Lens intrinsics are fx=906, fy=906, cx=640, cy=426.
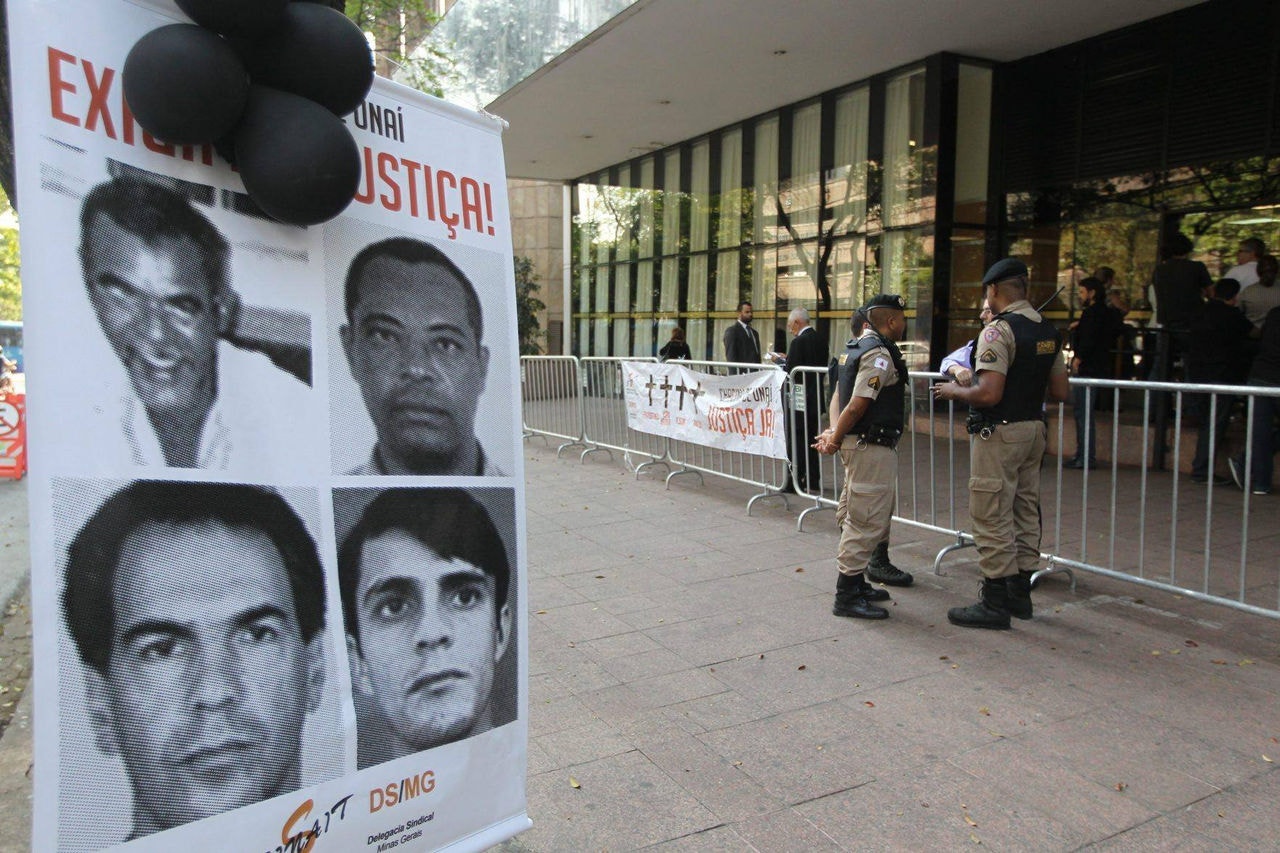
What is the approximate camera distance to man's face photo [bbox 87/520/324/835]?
172 cm

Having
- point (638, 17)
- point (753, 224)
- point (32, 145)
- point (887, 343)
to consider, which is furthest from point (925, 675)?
point (753, 224)

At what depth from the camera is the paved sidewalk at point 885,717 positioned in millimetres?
3152

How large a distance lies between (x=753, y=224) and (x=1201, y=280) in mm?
8411

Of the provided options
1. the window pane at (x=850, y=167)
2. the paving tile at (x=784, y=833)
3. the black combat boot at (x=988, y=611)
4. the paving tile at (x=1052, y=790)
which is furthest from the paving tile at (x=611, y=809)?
the window pane at (x=850, y=167)

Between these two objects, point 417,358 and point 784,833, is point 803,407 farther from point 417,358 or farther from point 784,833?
point 417,358

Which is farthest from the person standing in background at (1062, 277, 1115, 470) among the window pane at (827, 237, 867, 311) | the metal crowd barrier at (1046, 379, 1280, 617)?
the window pane at (827, 237, 867, 311)

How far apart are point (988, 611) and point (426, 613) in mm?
3849

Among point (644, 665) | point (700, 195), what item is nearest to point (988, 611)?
point (644, 665)

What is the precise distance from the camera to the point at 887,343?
17.4 feet

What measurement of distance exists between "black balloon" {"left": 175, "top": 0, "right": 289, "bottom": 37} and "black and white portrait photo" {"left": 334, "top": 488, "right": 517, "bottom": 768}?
1007 millimetres

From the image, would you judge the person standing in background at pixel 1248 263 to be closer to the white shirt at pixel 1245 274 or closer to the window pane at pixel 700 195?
the white shirt at pixel 1245 274

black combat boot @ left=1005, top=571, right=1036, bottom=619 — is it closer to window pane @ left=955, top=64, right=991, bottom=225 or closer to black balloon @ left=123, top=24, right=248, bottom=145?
black balloon @ left=123, top=24, right=248, bottom=145

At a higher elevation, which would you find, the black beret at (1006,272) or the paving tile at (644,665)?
the black beret at (1006,272)

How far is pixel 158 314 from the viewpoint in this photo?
181cm
